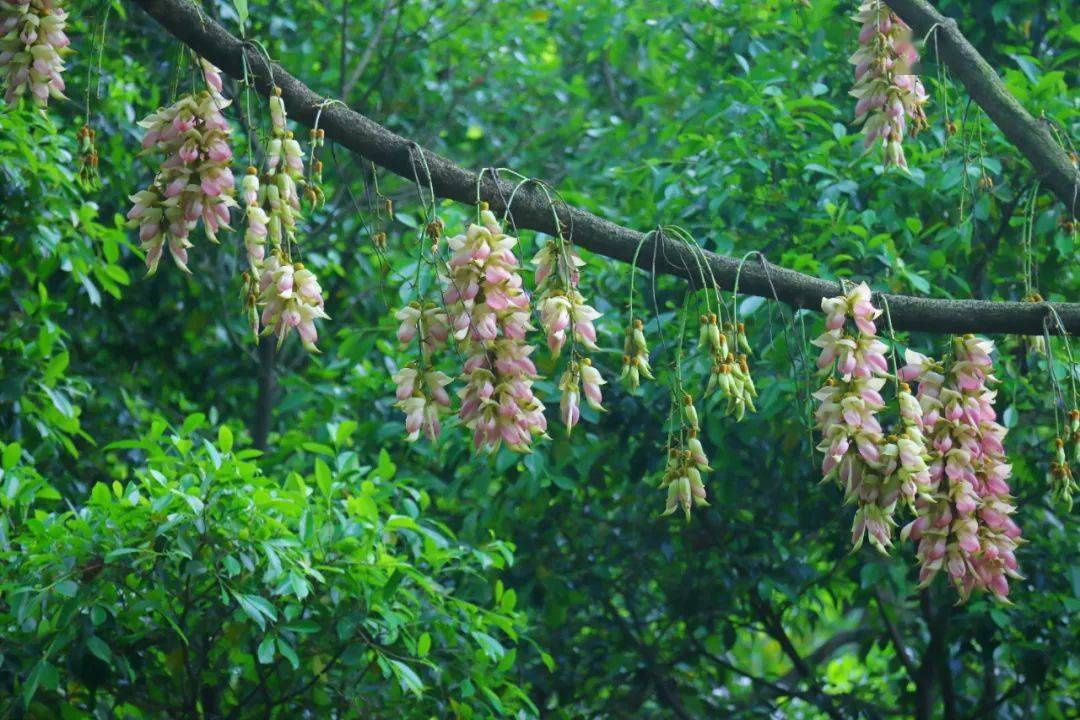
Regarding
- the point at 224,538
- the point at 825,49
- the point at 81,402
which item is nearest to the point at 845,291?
the point at 224,538

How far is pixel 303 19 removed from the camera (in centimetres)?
603

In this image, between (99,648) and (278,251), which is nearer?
(278,251)

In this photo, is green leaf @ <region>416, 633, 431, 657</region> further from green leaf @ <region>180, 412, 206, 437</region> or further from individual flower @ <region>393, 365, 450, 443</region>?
individual flower @ <region>393, 365, 450, 443</region>

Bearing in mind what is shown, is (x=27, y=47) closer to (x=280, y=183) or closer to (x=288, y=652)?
(x=280, y=183)

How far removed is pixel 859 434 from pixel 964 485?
23 centimetres

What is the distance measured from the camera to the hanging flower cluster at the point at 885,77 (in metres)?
2.86

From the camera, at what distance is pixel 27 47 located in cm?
225

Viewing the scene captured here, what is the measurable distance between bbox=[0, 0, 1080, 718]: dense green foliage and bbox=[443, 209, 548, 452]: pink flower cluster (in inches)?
25.7

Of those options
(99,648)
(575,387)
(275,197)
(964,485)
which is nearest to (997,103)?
(964,485)

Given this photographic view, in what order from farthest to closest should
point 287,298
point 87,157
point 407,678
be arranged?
point 407,678
point 87,157
point 287,298

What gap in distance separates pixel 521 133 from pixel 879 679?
282 centimetres

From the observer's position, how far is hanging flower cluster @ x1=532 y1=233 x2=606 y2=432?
2.01 metres

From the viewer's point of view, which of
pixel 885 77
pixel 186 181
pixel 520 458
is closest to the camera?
pixel 186 181

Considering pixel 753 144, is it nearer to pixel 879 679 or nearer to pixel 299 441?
pixel 299 441
